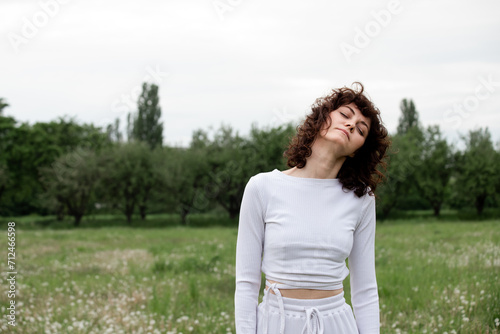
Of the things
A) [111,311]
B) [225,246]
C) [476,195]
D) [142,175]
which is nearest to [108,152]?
[142,175]

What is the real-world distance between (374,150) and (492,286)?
4.67 metres

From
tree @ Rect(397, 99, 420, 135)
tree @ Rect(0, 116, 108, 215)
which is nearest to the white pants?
tree @ Rect(0, 116, 108, 215)

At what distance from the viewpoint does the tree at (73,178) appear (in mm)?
38688

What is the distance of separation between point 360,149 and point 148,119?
50001 millimetres

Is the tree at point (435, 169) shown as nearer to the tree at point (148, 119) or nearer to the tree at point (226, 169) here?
the tree at point (226, 169)

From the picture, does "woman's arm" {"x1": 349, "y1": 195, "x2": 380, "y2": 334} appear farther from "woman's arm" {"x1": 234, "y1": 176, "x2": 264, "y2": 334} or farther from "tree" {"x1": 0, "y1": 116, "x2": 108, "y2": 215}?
"tree" {"x1": 0, "y1": 116, "x2": 108, "y2": 215}

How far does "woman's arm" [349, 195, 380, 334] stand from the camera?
8.46ft

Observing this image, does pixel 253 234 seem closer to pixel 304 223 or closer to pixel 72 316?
pixel 304 223

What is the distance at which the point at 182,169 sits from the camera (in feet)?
138

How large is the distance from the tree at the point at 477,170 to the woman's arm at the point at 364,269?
140 ft

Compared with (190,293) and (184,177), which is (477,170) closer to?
(184,177)

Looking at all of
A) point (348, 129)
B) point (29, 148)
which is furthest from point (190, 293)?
point (29, 148)

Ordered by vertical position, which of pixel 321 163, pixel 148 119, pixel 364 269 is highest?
pixel 148 119

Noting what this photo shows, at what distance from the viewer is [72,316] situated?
6766 millimetres
